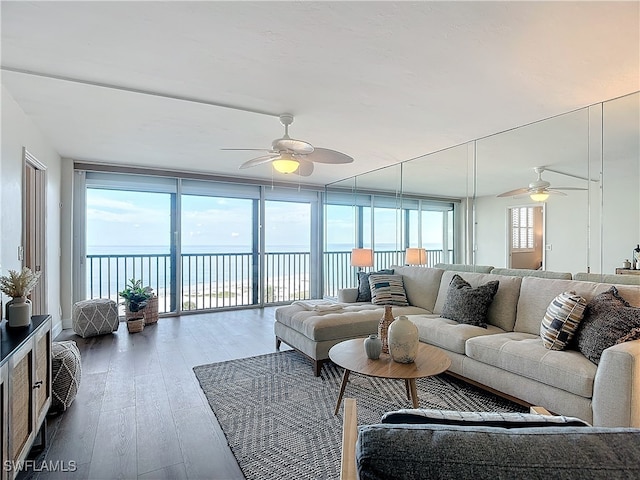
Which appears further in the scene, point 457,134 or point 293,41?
point 457,134

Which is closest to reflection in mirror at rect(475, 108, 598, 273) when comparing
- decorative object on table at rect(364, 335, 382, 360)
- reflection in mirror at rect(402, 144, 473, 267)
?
reflection in mirror at rect(402, 144, 473, 267)

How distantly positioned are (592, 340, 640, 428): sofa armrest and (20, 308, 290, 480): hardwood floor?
1931 mm

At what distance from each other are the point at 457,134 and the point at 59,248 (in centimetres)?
520

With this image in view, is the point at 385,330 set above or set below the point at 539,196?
below

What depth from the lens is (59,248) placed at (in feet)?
14.8

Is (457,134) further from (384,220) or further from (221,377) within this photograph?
(221,377)

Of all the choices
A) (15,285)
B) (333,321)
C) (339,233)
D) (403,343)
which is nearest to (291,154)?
(333,321)

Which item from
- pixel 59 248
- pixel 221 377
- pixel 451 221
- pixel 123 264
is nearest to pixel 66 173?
pixel 59 248

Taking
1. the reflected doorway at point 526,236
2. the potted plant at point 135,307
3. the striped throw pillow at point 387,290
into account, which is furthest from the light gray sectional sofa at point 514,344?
the potted plant at point 135,307

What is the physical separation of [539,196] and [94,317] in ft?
18.0

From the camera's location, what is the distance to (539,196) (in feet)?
12.9

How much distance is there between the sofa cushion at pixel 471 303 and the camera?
2996 mm

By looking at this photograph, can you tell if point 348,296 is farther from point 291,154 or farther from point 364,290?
point 291,154

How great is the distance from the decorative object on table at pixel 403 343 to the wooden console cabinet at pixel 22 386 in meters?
1.91
